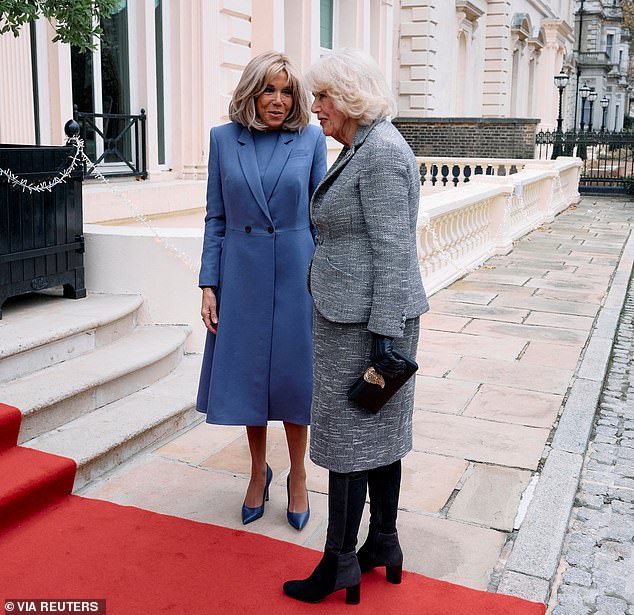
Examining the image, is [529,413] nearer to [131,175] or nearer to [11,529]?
[11,529]

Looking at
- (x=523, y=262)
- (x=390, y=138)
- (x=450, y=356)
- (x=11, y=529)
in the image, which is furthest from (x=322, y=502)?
(x=523, y=262)

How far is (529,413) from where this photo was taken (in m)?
5.52

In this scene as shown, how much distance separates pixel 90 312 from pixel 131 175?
5.19m

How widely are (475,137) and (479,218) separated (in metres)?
9.97

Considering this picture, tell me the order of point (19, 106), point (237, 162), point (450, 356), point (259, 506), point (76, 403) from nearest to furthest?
point (237, 162)
point (259, 506)
point (76, 403)
point (450, 356)
point (19, 106)

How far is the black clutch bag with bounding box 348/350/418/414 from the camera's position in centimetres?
292

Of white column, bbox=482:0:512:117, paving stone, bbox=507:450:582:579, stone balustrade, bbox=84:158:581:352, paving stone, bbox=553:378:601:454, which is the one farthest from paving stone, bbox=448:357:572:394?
white column, bbox=482:0:512:117

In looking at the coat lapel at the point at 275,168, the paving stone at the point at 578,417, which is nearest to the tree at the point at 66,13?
the coat lapel at the point at 275,168

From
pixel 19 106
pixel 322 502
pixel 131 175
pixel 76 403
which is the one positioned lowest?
pixel 322 502

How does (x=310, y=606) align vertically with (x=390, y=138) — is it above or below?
below

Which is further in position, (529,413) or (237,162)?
(529,413)

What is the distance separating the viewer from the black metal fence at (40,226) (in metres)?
5.30

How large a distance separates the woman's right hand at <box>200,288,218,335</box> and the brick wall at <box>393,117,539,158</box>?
18341mm

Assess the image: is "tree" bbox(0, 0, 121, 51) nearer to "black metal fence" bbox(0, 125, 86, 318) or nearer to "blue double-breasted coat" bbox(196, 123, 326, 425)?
"black metal fence" bbox(0, 125, 86, 318)
